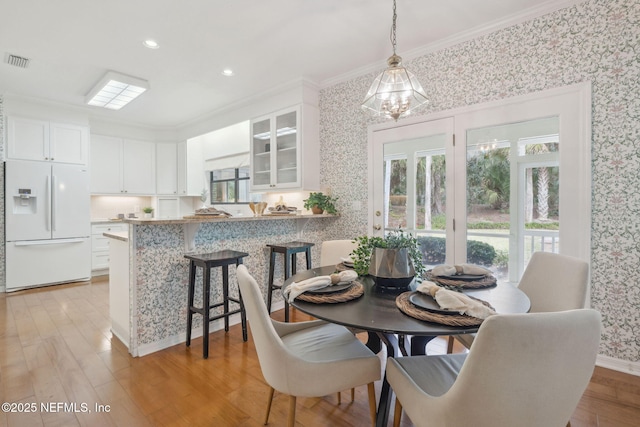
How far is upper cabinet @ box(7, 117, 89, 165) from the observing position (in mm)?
4336

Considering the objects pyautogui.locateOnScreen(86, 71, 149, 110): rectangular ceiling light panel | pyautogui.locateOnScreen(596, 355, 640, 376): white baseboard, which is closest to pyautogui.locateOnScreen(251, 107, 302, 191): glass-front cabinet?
pyautogui.locateOnScreen(86, 71, 149, 110): rectangular ceiling light panel

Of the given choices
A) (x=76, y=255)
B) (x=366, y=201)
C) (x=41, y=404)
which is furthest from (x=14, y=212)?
(x=366, y=201)

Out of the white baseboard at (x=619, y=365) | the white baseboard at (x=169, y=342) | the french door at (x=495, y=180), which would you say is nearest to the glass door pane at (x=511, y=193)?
the french door at (x=495, y=180)

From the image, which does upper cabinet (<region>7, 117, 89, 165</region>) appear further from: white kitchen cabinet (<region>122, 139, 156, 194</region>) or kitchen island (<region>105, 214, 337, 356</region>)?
kitchen island (<region>105, 214, 337, 356</region>)

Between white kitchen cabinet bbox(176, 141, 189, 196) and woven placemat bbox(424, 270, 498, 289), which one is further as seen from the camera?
white kitchen cabinet bbox(176, 141, 189, 196)

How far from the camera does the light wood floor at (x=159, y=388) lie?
1.74m

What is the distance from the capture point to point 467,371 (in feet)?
3.01

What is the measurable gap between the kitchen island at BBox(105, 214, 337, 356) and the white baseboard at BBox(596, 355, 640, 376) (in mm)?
2926

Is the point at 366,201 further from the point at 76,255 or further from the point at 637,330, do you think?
the point at 76,255

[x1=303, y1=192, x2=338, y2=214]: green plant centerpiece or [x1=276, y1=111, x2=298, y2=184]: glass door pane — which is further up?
[x1=276, y1=111, x2=298, y2=184]: glass door pane

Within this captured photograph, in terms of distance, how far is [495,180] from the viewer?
2.77m

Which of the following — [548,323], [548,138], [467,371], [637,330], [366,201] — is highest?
[548,138]

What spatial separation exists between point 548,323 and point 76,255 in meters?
5.94

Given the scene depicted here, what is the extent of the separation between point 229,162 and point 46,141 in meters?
2.61
